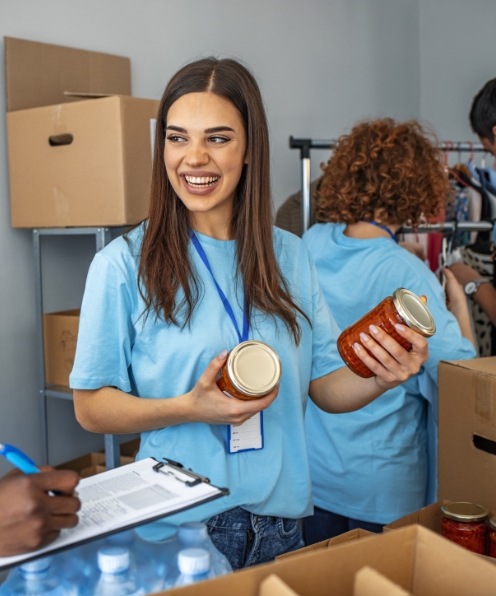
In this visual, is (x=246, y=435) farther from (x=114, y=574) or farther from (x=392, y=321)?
(x=114, y=574)

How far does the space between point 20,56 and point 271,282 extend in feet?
4.99

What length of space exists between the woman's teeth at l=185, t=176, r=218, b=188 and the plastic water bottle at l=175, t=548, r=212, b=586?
69 cm

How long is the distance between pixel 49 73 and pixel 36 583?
204 cm

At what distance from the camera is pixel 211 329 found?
3.75 feet

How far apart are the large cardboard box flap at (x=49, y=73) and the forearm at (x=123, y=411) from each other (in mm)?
1476

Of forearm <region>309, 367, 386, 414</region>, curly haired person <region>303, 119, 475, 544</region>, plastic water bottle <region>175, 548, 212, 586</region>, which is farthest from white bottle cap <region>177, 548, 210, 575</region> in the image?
curly haired person <region>303, 119, 475, 544</region>

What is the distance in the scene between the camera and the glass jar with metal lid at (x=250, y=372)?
37.0 inches

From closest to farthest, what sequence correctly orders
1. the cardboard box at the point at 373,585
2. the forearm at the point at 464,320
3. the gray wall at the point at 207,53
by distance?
the cardboard box at the point at 373,585 < the forearm at the point at 464,320 < the gray wall at the point at 207,53

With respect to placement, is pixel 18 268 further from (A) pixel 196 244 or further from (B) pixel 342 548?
(B) pixel 342 548

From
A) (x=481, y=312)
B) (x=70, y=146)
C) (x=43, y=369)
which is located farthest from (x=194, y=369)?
(x=481, y=312)

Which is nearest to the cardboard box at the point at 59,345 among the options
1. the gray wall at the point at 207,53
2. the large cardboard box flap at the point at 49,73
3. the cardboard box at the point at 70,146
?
the gray wall at the point at 207,53

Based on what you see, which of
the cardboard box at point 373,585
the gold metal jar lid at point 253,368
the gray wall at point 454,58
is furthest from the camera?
the gray wall at point 454,58

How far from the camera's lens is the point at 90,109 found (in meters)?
2.04

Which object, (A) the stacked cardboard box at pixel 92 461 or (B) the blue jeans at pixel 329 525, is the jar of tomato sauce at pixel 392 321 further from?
(A) the stacked cardboard box at pixel 92 461
